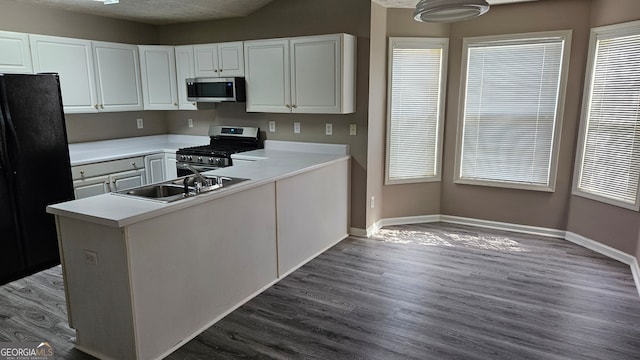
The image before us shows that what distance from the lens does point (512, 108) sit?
462 centimetres

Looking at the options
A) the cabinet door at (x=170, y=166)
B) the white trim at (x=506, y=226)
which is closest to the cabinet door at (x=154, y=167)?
the cabinet door at (x=170, y=166)

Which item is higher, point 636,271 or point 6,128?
point 6,128

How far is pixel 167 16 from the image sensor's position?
4906 mm

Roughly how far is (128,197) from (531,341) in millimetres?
2702

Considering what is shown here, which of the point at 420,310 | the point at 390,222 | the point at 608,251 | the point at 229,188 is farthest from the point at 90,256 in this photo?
the point at 608,251

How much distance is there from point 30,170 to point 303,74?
8.56ft

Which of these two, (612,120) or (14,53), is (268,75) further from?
(612,120)

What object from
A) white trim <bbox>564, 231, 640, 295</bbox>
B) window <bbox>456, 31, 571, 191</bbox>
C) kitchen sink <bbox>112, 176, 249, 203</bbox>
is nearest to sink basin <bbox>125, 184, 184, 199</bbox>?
kitchen sink <bbox>112, 176, 249, 203</bbox>

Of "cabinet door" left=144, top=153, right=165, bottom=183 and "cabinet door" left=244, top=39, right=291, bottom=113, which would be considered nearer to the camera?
"cabinet door" left=244, top=39, right=291, bottom=113

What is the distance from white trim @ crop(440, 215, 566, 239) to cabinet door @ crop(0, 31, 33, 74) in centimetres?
478

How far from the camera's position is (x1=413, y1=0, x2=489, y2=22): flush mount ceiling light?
2.38 metres

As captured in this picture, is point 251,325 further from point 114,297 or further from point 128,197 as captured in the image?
point 128,197

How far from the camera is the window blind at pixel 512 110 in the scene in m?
4.42

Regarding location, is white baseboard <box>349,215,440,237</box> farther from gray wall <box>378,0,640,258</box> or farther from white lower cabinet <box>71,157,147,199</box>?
white lower cabinet <box>71,157,147,199</box>
